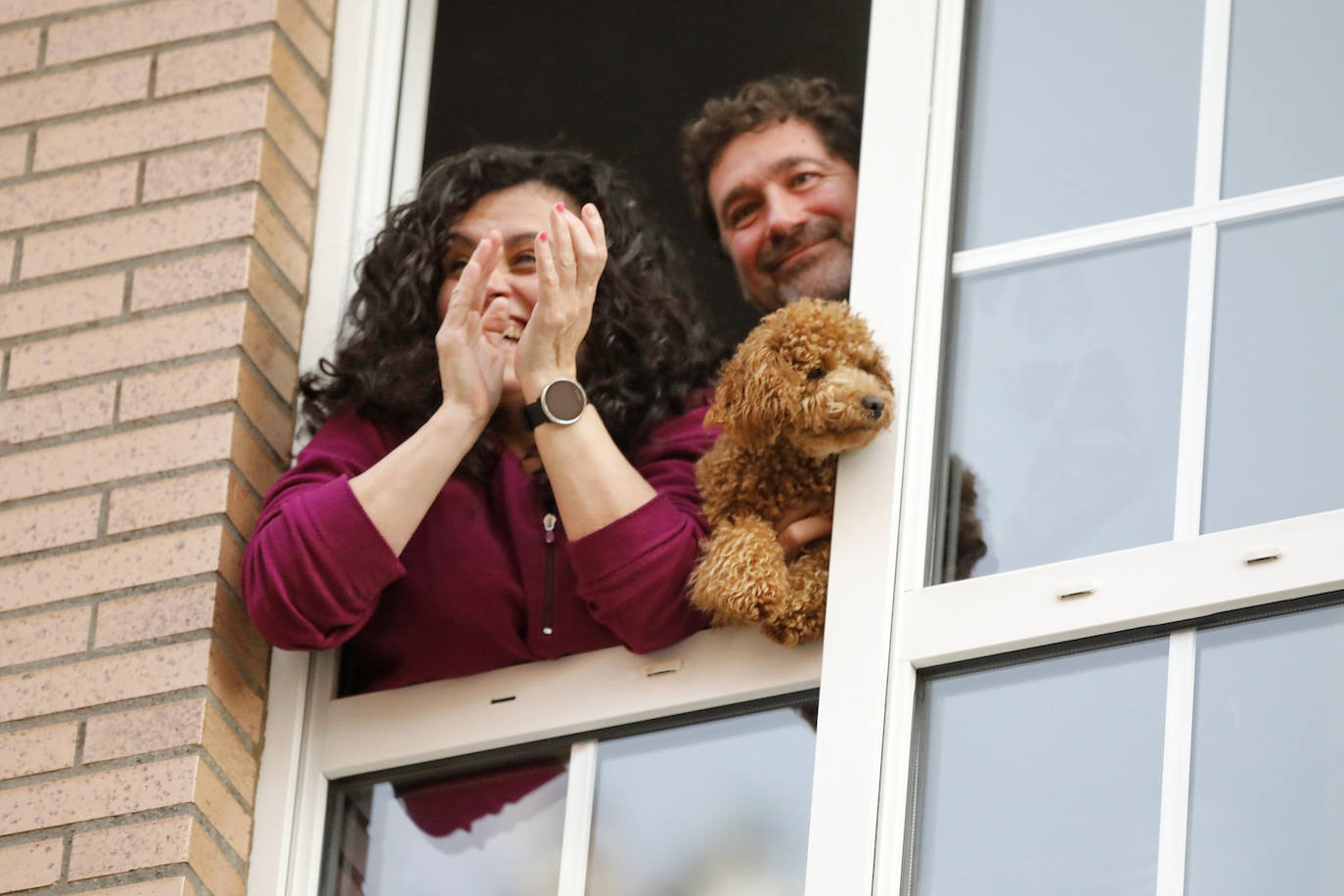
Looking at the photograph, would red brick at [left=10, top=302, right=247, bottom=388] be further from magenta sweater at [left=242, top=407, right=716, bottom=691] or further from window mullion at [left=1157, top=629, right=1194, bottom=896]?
window mullion at [left=1157, top=629, right=1194, bottom=896]

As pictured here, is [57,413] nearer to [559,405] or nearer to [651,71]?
[559,405]

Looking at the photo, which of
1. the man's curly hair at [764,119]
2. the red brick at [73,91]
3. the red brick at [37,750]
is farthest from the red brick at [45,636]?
the man's curly hair at [764,119]

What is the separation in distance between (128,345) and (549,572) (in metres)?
0.80

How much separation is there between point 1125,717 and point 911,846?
0.32 m

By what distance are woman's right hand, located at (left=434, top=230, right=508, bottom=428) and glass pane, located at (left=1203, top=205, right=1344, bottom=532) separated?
1.05 meters

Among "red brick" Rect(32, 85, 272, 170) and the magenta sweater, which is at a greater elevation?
"red brick" Rect(32, 85, 272, 170)

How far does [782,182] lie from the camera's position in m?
3.91

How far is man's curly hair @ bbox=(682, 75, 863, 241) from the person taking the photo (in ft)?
12.9

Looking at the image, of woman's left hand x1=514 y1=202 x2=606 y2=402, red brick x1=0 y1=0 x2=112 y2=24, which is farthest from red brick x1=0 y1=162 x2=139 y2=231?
woman's left hand x1=514 y1=202 x2=606 y2=402

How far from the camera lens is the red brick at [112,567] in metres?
3.15

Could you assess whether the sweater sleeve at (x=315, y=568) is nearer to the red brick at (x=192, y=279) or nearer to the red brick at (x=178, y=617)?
the red brick at (x=178, y=617)

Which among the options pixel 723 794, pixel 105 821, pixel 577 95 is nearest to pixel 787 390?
pixel 723 794

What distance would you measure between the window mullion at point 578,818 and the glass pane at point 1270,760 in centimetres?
88

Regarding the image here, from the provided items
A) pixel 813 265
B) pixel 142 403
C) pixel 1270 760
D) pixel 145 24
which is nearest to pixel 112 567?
pixel 142 403
